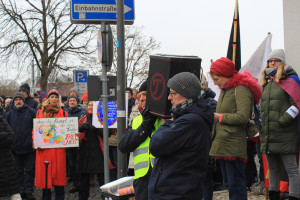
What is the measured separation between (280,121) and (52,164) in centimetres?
387

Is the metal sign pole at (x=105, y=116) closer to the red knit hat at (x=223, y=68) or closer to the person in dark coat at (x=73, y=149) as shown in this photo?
the person in dark coat at (x=73, y=149)

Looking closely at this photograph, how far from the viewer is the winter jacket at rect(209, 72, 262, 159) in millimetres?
4344

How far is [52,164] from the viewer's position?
6.59 m

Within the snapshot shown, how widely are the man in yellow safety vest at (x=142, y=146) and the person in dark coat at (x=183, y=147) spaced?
2.00 ft

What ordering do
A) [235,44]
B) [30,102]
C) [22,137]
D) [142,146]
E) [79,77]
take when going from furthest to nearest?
[79,77] → [30,102] → [22,137] → [235,44] → [142,146]

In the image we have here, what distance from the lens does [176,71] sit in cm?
345

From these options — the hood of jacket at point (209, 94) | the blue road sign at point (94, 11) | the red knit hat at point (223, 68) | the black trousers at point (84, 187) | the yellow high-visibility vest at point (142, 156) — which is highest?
the blue road sign at point (94, 11)

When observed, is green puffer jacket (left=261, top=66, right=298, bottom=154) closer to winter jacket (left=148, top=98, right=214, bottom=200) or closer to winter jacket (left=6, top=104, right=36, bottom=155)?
winter jacket (left=148, top=98, right=214, bottom=200)

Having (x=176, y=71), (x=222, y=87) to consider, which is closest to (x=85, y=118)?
(x=222, y=87)

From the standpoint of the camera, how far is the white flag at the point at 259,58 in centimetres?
681

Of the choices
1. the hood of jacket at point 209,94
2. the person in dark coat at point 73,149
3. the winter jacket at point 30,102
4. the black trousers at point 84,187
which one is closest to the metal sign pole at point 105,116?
the black trousers at point 84,187

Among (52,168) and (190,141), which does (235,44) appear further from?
(190,141)

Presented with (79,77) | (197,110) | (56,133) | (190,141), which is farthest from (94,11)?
(79,77)

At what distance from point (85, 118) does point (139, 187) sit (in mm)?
3201
